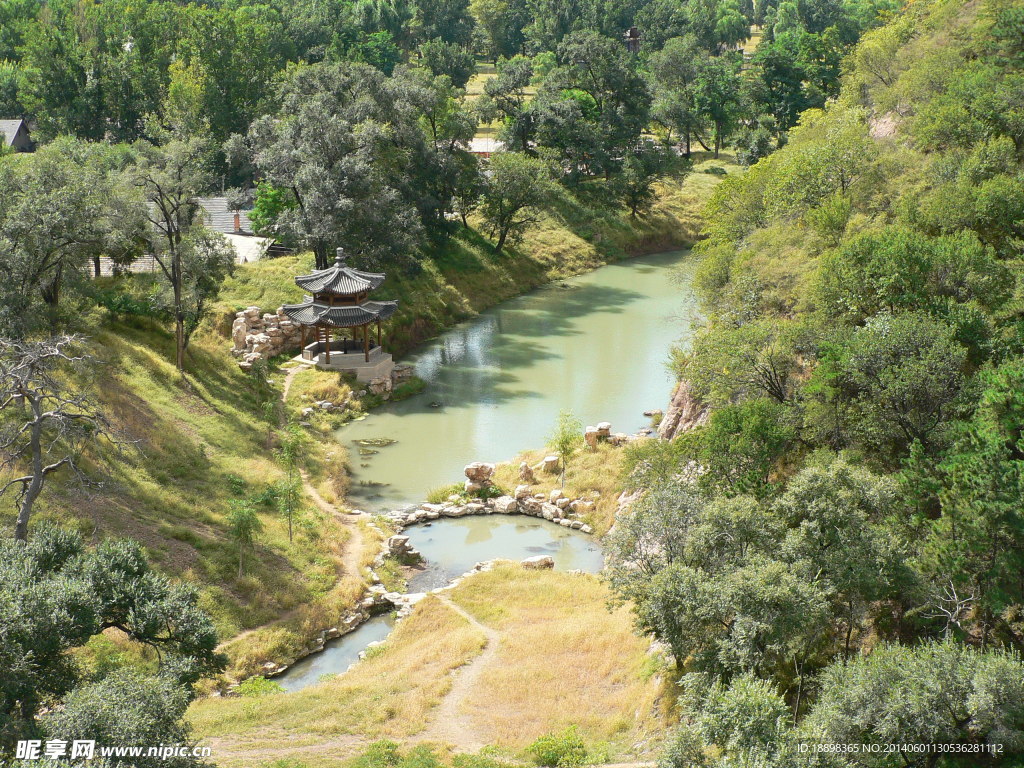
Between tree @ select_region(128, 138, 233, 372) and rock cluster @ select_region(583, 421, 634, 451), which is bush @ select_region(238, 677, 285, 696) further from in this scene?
tree @ select_region(128, 138, 233, 372)

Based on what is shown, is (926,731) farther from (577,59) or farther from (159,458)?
(577,59)

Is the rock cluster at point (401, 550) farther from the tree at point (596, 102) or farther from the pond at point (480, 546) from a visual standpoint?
the tree at point (596, 102)

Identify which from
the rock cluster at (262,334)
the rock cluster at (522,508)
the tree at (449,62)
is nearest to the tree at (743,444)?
the rock cluster at (522,508)

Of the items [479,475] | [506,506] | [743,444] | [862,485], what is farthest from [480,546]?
[862,485]

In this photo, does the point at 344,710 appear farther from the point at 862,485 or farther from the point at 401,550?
the point at 862,485

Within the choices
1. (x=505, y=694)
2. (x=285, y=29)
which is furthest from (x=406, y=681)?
(x=285, y=29)

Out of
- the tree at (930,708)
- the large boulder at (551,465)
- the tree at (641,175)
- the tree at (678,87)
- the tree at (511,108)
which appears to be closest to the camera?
the tree at (930,708)
